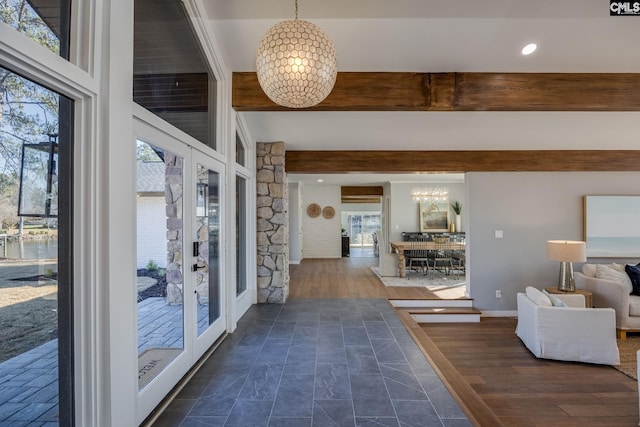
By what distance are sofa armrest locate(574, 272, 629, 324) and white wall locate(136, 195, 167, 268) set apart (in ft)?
19.5

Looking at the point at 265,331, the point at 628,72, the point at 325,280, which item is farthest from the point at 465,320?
the point at 628,72

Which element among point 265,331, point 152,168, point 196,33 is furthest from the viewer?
point 265,331

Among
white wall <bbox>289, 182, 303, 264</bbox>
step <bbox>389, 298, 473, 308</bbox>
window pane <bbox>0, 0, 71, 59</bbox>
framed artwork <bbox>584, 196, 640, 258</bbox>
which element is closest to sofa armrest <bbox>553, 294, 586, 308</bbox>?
step <bbox>389, 298, 473, 308</bbox>

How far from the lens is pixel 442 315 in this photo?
5152mm

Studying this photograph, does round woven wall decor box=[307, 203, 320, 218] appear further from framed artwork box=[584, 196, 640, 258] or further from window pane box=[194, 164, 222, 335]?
window pane box=[194, 164, 222, 335]

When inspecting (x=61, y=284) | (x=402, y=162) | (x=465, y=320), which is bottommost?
(x=465, y=320)

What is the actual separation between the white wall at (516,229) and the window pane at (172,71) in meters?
4.69

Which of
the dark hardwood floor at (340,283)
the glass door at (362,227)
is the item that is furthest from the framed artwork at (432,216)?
the glass door at (362,227)

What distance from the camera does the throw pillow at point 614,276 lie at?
14.6 ft

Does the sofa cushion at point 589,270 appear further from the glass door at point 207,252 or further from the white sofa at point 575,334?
the glass door at point 207,252

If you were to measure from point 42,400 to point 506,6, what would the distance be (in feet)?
13.3

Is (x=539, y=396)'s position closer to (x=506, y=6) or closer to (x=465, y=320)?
(x=465, y=320)

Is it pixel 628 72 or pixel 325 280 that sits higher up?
pixel 628 72

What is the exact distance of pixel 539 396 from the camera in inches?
116
